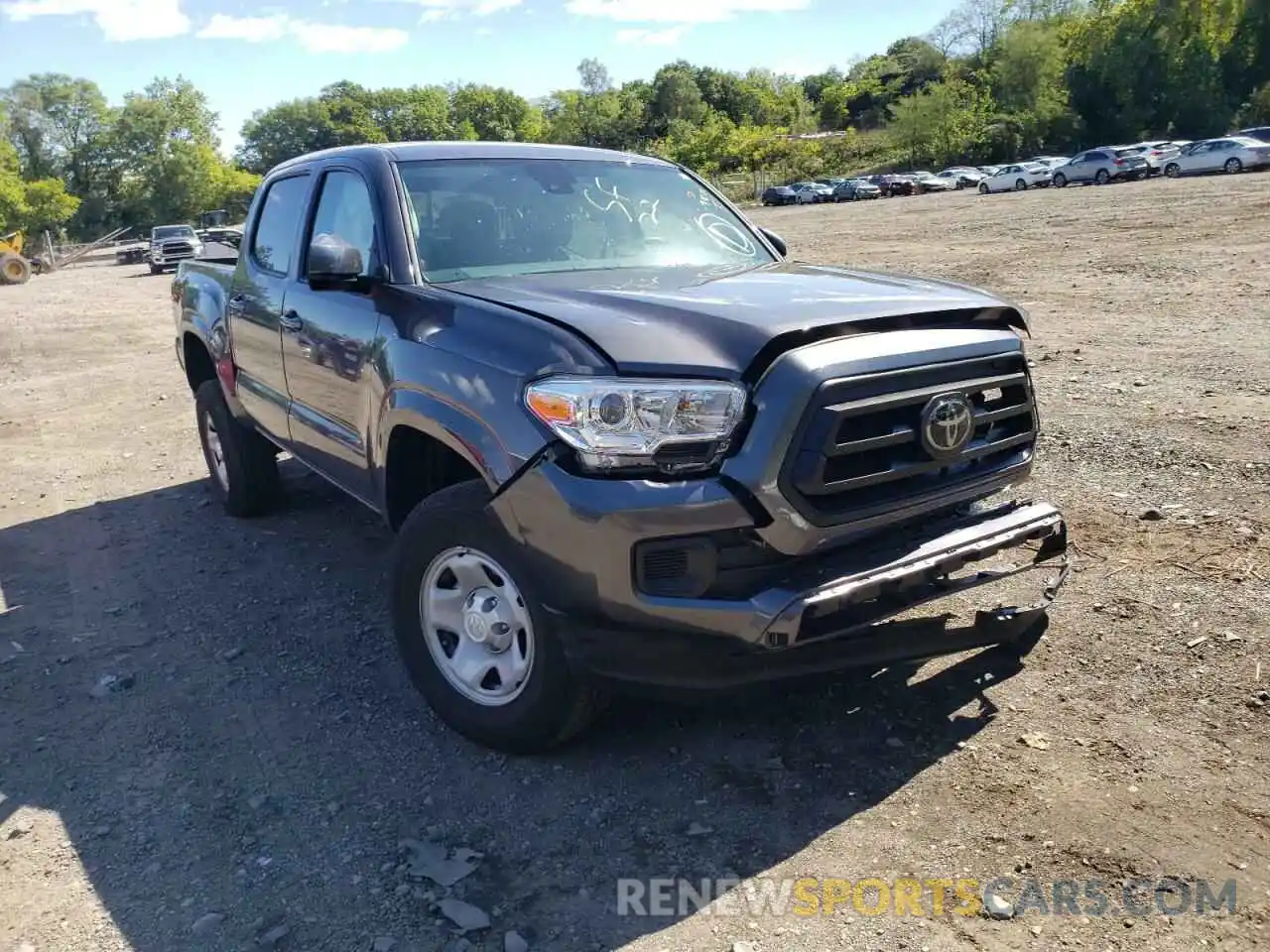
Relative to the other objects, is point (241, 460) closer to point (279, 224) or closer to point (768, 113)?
point (279, 224)

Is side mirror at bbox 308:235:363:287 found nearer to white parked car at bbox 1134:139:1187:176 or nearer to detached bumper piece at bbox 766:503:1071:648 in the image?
detached bumper piece at bbox 766:503:1071:648

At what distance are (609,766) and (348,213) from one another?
2.62 metres

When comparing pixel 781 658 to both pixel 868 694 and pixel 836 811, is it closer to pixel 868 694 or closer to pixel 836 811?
pixel 836 811

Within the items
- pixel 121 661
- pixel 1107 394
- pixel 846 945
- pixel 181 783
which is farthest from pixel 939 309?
pixel 1107 394

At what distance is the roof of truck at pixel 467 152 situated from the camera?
14.5ft

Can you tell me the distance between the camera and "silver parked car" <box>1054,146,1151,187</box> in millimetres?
41719

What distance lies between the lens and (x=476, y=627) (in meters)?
3.45

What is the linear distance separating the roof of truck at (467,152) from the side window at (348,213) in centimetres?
13

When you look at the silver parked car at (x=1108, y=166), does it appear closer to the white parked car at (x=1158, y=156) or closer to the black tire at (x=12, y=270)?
the white parked car at (x=1158, y=156)

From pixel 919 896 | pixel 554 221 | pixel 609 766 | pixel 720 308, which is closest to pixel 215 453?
pixel 554 221

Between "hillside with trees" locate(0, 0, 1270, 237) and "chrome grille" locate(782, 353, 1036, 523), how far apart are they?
2443 inches

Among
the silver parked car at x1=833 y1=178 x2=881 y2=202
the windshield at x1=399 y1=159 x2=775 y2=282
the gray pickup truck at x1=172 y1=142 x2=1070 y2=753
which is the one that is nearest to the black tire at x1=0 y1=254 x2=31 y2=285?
the gray pickup truck at x1=172 y1=142 x2=1070 y2=753

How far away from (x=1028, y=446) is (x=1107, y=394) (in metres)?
4.33

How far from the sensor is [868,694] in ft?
12.4
